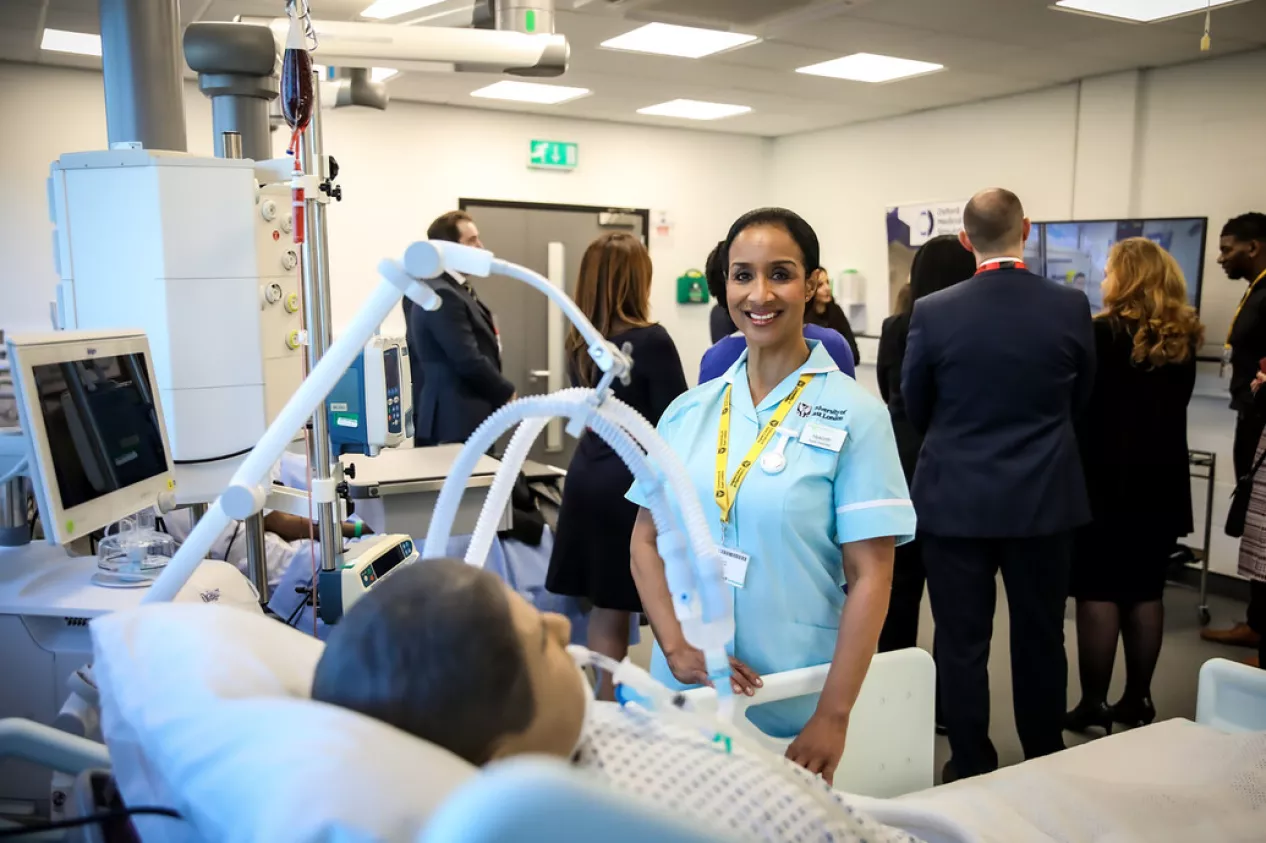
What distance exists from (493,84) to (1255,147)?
3.97 metres

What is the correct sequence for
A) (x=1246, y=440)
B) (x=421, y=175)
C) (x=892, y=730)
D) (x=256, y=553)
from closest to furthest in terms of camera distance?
1. (x=892, y=730)
2. (x=256, y=553)
3. (x=1246, y=440)
4. (x=421, y=175)

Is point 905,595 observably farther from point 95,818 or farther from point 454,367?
point 95,818

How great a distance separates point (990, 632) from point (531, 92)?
456cm

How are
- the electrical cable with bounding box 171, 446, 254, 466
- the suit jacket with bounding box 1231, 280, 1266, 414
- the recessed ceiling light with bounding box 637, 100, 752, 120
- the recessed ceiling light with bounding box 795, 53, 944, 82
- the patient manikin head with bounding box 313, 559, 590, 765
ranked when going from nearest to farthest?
the patient manikin head with bounding box 313, 559, 590, 765
the electrical cable with bounding box 171, 446, 254, 466
the suit jacket with bounding box 1231, 280, 1266, 414
the recessed ceiling light with bounding box 795, 53, 944, 82
the recessed ceiling light with bounding box 637, 100, 752, 120

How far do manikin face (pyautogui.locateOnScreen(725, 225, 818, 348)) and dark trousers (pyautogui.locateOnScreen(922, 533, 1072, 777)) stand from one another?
1.21m

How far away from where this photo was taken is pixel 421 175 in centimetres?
632

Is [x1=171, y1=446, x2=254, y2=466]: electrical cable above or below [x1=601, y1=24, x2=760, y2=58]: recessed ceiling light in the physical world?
below

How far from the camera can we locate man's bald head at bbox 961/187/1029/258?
2387 mm

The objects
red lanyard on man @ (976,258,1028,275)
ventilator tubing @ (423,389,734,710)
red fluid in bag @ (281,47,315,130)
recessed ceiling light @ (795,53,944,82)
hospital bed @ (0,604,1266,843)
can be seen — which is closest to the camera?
hospital bed @ (0,604,1266,843)

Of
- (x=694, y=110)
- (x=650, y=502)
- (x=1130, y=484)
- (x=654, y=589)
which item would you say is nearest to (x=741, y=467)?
(x=654, y=589)

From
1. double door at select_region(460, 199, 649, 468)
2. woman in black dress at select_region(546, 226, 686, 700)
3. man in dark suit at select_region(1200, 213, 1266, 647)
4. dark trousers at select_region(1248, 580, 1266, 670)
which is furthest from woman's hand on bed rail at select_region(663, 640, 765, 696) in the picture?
double door at select_region(460, 199, 649, 468)

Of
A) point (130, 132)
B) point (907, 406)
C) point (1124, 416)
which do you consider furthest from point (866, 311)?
point (130, 132)

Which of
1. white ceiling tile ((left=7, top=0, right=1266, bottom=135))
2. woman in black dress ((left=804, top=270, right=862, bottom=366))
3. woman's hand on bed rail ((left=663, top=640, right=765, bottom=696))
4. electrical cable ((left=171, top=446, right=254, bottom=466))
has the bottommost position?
woman's hand on bed rail ((left=663, top=640, right=765, bottom=696))

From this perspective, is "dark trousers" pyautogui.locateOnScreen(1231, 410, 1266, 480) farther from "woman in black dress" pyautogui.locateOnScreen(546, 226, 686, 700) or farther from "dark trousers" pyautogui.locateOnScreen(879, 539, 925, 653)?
"woman in black dress" pyautogui.locateOnScreen(546, 226, 686, 700)
